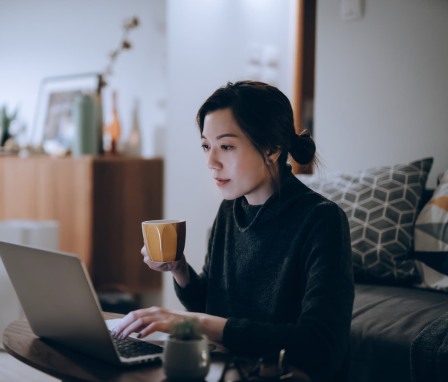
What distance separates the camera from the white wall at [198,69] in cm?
346

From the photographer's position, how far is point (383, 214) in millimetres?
2156

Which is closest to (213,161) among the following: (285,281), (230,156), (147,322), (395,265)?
(230,156)

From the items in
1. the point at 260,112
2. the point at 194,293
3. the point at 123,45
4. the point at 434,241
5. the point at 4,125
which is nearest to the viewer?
the point at 260,112

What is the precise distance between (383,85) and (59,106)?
241 centimetres

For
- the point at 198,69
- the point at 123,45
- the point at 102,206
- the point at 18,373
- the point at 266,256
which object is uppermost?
the point at 123,45

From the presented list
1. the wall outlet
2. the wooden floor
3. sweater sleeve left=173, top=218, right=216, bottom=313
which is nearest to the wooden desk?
sweater sleeve left=173, top=218, right=216, bottom=313

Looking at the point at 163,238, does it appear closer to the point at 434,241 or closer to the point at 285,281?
the point at 285,281

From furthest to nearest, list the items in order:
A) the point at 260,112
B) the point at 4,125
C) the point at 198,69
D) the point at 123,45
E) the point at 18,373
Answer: the point at 4,125
the point at 123,45
the point at 198,69
the point at 18,373
the point at 260,112

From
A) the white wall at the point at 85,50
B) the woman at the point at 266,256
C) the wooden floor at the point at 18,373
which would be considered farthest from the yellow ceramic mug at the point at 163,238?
the white wall at the point at 85,50

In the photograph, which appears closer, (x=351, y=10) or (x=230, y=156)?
(x=230, y=156)

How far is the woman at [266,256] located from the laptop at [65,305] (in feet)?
0.17

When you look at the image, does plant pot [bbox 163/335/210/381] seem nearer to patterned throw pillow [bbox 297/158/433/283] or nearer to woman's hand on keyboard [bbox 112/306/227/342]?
woman's hand on keyboard [bbox 112/306/227/342]

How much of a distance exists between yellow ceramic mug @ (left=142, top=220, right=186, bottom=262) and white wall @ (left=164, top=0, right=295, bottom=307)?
2.24 metres

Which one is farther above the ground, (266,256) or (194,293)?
(266,256)
